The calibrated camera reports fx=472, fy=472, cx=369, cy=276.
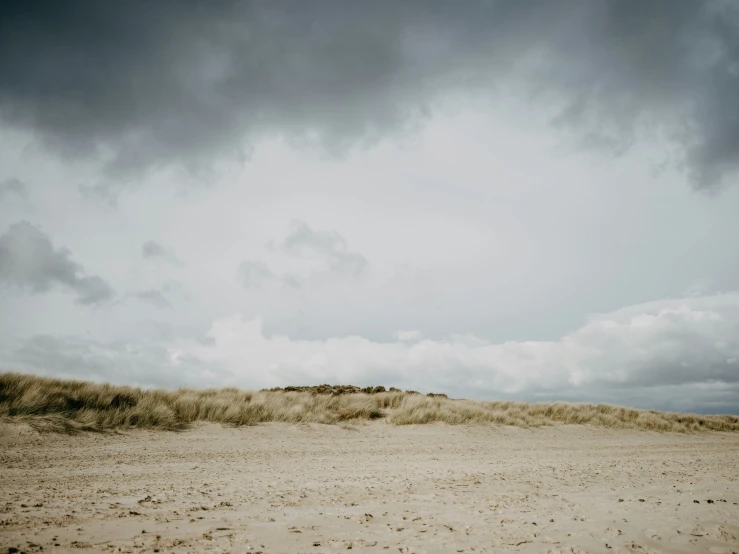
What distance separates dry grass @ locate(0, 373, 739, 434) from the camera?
12.1 meters

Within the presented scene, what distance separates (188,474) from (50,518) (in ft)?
9.82

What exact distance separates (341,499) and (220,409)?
9739 millimetres

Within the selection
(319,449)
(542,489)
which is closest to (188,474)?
(319,449)

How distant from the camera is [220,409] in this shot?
14812 mm

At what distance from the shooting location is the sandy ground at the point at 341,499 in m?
4.57

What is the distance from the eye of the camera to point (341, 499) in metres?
6.17

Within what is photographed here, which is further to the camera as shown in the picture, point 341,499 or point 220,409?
point 220,409

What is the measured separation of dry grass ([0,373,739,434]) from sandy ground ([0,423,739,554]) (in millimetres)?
1118

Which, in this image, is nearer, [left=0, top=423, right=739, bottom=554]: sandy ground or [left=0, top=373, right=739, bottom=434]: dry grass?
[left=0, top=423, right=739, bottom=554]: sandy ground

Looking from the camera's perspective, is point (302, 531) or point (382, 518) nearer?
point (302, 531)

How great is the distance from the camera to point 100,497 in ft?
19.2

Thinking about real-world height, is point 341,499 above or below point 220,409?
below

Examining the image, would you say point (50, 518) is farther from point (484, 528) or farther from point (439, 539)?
point (484, 528)

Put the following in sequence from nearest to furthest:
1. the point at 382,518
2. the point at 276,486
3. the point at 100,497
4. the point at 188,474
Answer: the point at 382,518 → the point at 100,497 → the point at 276,486 → the point at 188,474
